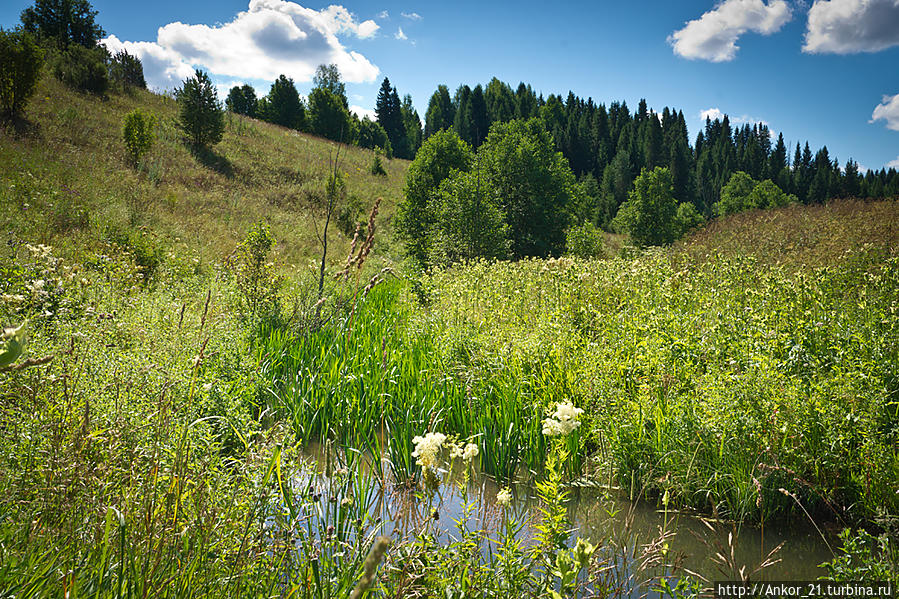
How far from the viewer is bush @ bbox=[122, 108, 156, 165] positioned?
1529 centimetres

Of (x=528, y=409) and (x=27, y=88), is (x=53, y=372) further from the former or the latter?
(x=27, y=88)

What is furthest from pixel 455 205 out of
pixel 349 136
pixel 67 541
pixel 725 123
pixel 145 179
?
pixel 725 123

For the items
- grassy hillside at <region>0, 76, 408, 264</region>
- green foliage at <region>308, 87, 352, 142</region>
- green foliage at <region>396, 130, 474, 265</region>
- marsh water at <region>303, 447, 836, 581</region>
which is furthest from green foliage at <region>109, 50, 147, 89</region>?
marsh water at <region>303, 447, 836, 581</region>

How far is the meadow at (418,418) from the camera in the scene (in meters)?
1.86

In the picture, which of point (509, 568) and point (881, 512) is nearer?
point (509, 568)

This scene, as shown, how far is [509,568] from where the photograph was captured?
1932mm

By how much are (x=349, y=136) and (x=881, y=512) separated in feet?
151

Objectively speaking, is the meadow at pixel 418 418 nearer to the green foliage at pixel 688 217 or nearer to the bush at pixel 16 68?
the bush at pixel 16 68

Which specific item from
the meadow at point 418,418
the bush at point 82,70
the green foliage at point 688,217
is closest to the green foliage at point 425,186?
the meadow at point 418,418

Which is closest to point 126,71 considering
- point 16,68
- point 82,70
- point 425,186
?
point 82,70

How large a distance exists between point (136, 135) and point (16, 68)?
3298 millimetres

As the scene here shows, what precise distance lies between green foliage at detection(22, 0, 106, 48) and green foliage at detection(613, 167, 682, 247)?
1357 inches

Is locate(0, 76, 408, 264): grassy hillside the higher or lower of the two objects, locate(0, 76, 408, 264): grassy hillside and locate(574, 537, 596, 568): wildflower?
the higher

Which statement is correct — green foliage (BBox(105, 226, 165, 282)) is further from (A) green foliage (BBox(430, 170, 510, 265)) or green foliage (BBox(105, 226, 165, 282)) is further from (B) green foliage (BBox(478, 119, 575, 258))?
(B) green foliage (BBox(478, 119, 575, 258))
